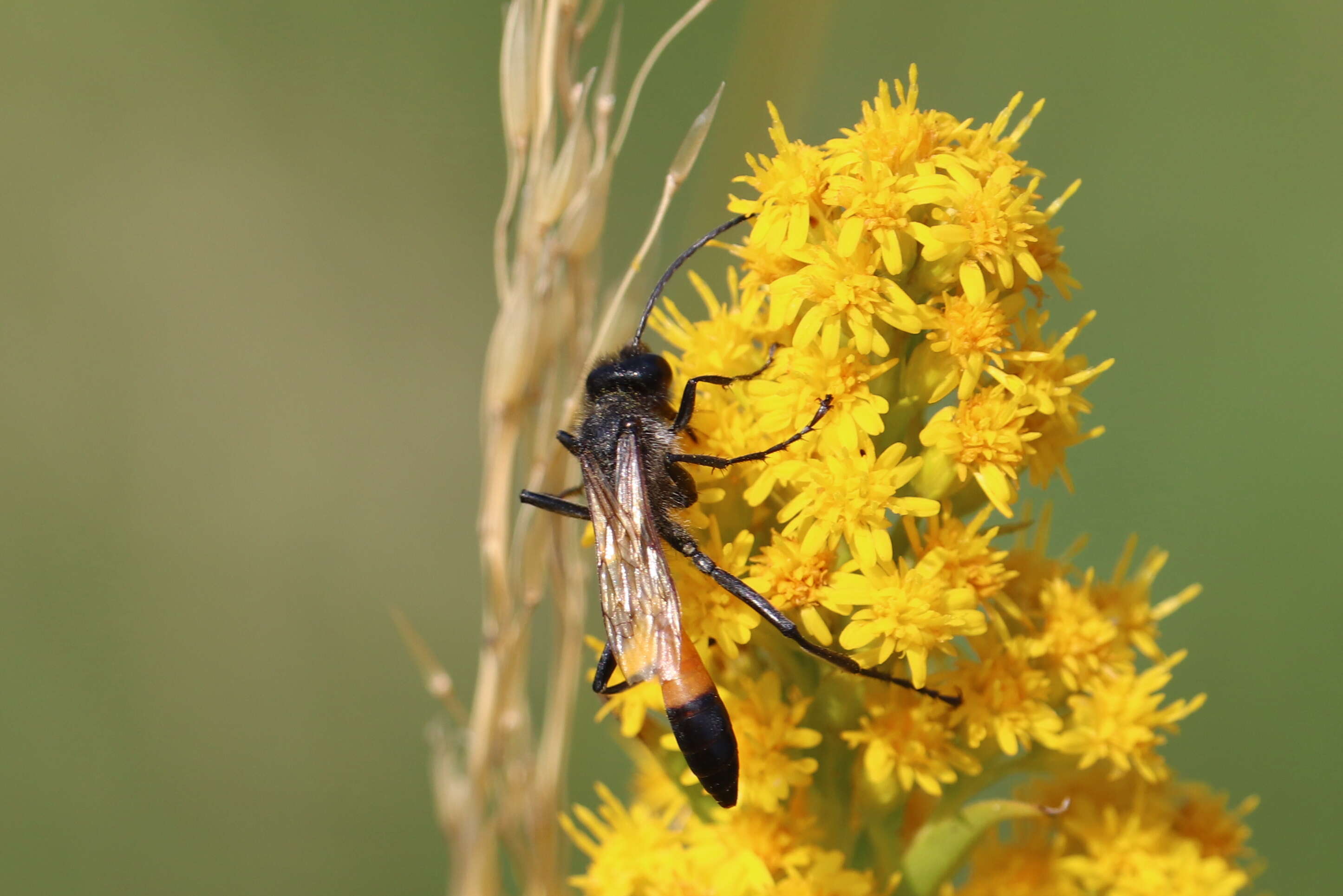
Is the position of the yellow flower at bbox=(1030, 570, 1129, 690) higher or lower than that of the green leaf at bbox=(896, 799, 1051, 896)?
higher

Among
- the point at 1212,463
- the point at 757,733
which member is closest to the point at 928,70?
the point at 1212,463

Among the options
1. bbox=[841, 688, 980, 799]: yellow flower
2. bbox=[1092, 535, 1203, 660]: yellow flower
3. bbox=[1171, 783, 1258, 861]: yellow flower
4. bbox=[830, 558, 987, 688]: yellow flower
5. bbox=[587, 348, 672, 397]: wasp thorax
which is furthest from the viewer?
bbox=[587, 348, 672, 397]: wasp thorax

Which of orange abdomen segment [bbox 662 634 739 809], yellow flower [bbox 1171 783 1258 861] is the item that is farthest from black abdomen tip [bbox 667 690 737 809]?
yellow flower [bbox 1171 783 1258 861]

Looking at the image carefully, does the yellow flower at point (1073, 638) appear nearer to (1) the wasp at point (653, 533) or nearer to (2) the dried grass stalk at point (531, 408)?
(1) the wasp at point (653, 533)

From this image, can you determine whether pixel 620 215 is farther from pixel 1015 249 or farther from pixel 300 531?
pixel 1015 249

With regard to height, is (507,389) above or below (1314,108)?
below

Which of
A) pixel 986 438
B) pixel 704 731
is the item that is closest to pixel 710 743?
pixel 704 731

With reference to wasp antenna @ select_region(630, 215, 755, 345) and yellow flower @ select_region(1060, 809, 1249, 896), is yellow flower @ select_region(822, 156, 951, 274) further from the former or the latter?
yellow flower @ select_region(1060, 809, 1249, 896)
